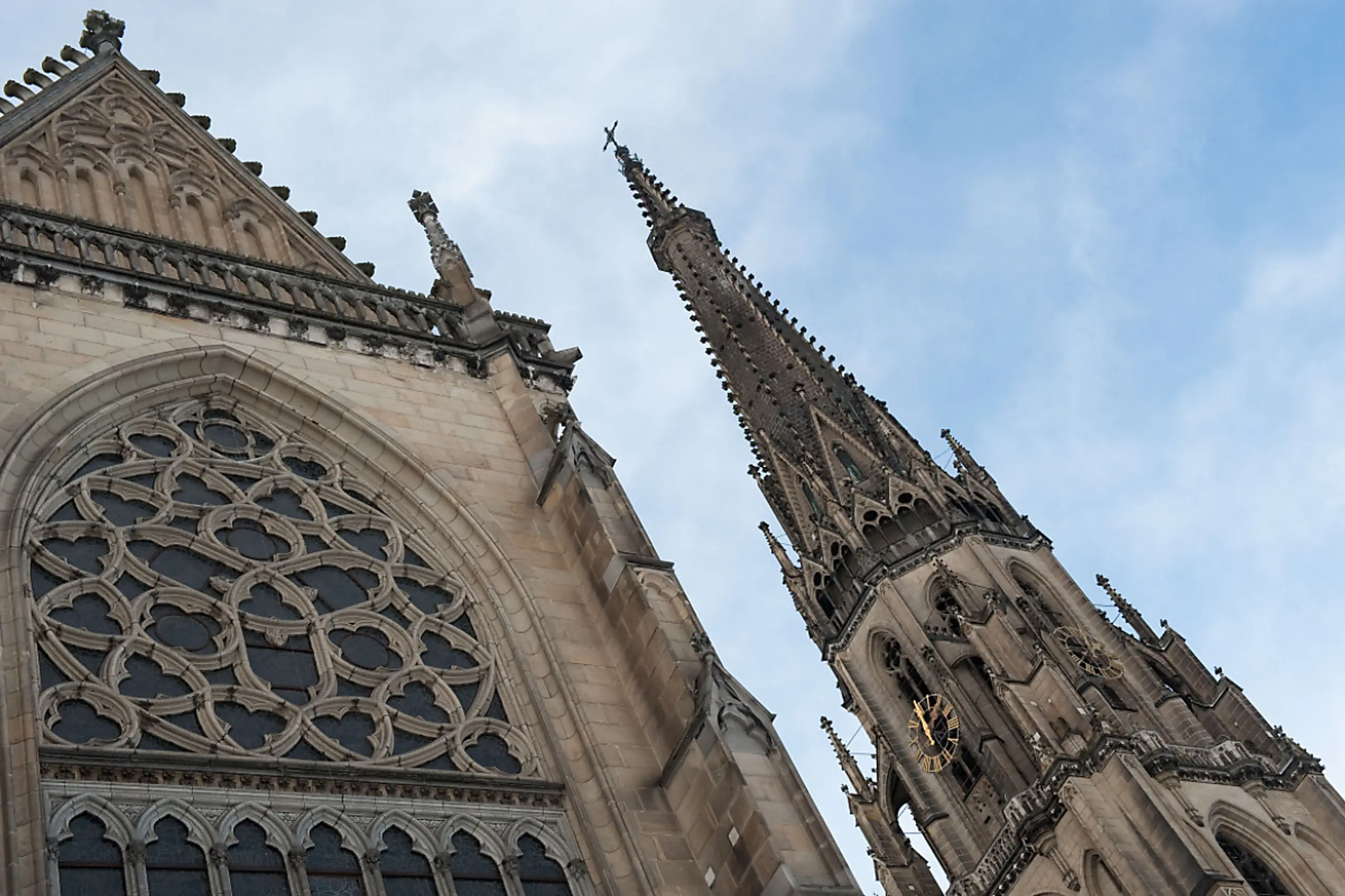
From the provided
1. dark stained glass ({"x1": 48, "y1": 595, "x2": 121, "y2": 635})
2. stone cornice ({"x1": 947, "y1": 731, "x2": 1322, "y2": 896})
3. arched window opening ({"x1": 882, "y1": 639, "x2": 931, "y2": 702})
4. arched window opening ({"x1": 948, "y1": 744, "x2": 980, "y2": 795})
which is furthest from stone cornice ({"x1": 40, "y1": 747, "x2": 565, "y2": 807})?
arched window opening ({"x1": 882, "y1": 639, "x2": 931, "y2": 702})

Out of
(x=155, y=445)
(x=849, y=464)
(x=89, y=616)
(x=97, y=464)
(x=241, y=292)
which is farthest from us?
(x=849, y=464)

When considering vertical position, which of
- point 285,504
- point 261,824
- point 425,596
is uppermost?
point 285,504

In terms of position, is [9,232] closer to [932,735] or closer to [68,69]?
[68,69]

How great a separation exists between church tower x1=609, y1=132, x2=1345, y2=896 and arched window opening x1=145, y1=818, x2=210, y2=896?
28.0m

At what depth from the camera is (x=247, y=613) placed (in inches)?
450

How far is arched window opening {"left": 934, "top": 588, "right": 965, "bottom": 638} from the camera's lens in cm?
4410

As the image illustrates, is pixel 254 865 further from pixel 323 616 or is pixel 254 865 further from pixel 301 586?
pixel 301 586

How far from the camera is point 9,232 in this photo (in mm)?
13570

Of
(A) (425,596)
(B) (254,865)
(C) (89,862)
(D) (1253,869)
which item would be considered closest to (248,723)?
(B) (254,865)

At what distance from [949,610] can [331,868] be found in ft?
119

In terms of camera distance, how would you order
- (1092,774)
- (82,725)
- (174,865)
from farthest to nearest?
1. (1092,774)
2. (82,725)
3. (174,865)

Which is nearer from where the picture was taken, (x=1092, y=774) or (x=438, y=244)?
(x=438, y=244)

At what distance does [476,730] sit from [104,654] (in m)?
2.43

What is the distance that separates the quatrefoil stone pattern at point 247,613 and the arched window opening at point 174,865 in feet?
2.19
